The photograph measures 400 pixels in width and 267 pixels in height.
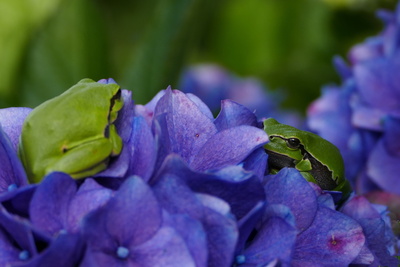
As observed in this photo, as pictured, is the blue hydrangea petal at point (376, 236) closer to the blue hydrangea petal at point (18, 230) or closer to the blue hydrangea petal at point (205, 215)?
the blue hydrangea petal at point (205, 215)

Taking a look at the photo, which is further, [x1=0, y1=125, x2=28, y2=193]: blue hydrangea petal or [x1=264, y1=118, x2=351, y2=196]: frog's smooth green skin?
[x1=264, y1=118, x2=351, y2=196]: frog's smooth green skin

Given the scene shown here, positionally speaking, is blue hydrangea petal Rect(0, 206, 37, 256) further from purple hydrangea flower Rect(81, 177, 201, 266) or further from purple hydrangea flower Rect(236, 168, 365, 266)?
purple hydrangea flower Rect(236, 168, 365, 266)

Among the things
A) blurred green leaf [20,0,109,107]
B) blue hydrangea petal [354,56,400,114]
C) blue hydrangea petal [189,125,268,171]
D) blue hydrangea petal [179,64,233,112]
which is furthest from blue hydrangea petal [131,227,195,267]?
blue hydrangea petal [179,64,233,112]

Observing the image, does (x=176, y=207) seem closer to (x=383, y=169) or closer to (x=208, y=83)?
(x=383, y=169)

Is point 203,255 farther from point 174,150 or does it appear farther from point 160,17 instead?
point 160,17

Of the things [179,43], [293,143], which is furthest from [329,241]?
[179,43]

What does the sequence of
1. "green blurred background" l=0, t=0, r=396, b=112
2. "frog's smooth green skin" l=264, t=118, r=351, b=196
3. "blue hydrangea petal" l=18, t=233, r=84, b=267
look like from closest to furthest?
"blue hydrangea petal" l=18, t=233, r=84, b=267
"frog's smooth green skin" l=264, t=118, r=351, b=196
"green blurred background" l=0, t=0, r=396, b=112
